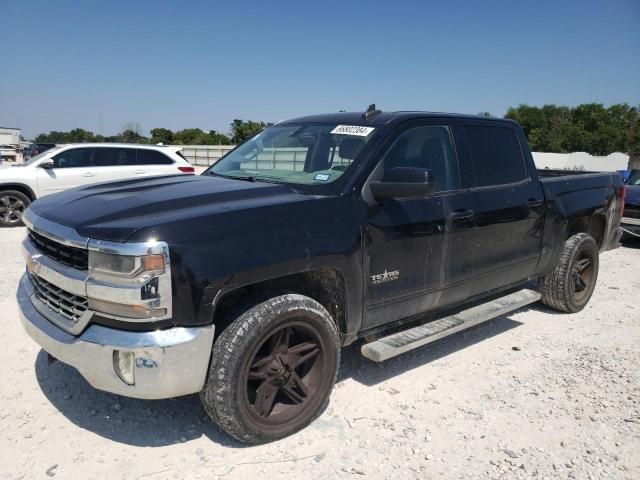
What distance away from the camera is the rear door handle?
12.1 feet

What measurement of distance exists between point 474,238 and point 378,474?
6.38 feet

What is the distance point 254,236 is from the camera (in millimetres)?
2674

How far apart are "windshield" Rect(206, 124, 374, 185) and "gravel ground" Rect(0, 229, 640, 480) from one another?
155 cm

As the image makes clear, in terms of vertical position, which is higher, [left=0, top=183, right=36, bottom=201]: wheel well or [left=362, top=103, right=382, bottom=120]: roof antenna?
[left=362, top=103, right=382, bottom=120]: roof antenna

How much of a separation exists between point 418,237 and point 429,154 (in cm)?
71

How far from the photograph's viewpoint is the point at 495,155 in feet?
14.2

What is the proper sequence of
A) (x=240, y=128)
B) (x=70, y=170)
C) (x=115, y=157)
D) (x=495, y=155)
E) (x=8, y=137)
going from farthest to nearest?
(x=8, y=137)
(x=240, y=128)
(x=115, y=157)
(x=70, y=170)
(x=495, y=155)

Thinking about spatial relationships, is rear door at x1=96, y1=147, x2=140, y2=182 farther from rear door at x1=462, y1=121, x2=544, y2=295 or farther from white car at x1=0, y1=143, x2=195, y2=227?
rear door at x1=462, y1=121, x2=544, y2=295

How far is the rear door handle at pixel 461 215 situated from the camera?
3.69 metres

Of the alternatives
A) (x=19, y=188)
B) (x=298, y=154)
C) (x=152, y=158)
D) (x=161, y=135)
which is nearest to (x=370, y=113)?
(x=298, y=154)

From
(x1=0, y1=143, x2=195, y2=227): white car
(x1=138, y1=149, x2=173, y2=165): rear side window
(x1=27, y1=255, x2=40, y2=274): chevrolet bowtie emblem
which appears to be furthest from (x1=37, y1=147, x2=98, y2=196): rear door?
(x1=27, y1=255, x2=40, y2=274): chevrolet bowtie emblem

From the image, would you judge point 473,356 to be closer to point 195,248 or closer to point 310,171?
point 310,171

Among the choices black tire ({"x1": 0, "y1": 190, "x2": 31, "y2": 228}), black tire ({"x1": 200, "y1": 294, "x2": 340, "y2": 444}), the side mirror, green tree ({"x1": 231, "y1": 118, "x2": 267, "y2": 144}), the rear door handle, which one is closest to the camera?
black tire ({"x1": 200, "y1": 294, "x2": 340, "y2": 444})

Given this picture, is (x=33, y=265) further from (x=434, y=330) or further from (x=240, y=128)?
(x=240, y=128)
